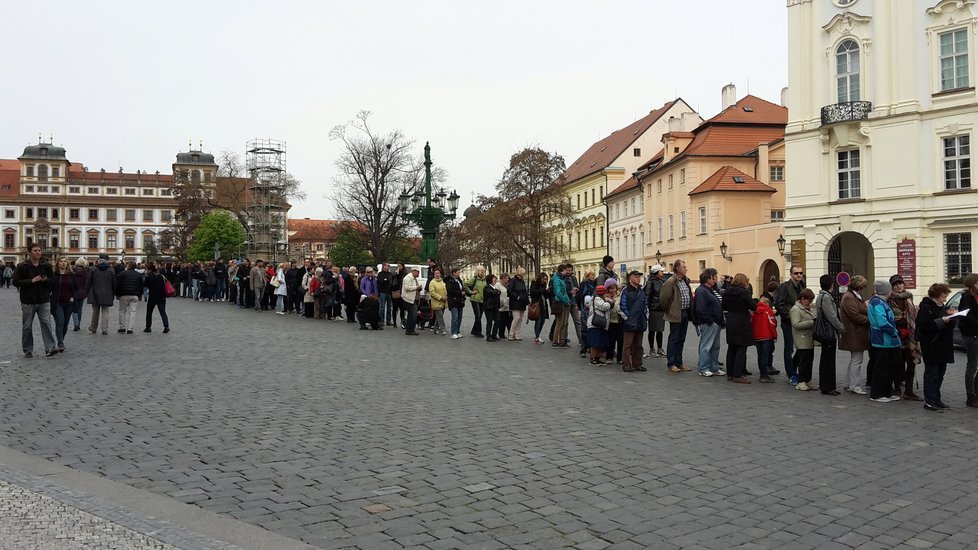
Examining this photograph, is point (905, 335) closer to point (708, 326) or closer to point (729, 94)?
point (708, 326)

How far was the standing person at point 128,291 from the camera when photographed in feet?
63.1

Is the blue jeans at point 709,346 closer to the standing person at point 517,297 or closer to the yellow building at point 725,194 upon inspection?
the standing person at point 517,297

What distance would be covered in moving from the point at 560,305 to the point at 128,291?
10.2m

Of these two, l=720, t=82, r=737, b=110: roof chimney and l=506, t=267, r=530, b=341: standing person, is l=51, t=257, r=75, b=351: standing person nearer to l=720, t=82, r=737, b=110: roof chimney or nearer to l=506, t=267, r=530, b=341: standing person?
l=506, t=267, r=530, b=341: standing person

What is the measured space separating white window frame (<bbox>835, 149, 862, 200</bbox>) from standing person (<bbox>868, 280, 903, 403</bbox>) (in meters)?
26.4

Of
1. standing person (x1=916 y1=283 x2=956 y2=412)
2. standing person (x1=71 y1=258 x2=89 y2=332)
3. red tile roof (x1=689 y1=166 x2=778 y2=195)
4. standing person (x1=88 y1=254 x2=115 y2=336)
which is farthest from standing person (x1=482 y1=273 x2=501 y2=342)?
red tile roof (x1=689 y1=166 x2=778 y2=195)

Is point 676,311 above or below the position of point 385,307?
above

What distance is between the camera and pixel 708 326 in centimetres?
1381

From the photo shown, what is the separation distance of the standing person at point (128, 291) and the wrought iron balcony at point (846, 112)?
28.4 metres

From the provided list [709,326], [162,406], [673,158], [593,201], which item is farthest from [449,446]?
[593,201]

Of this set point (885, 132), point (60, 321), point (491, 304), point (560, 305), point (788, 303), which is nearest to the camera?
point (788, 303)

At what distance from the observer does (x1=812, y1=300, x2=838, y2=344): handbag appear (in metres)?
11.6

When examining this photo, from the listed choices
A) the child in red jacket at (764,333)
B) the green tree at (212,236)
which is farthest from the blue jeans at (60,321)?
the green tree at (212,236)

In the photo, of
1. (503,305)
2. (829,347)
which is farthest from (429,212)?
(829,347)
